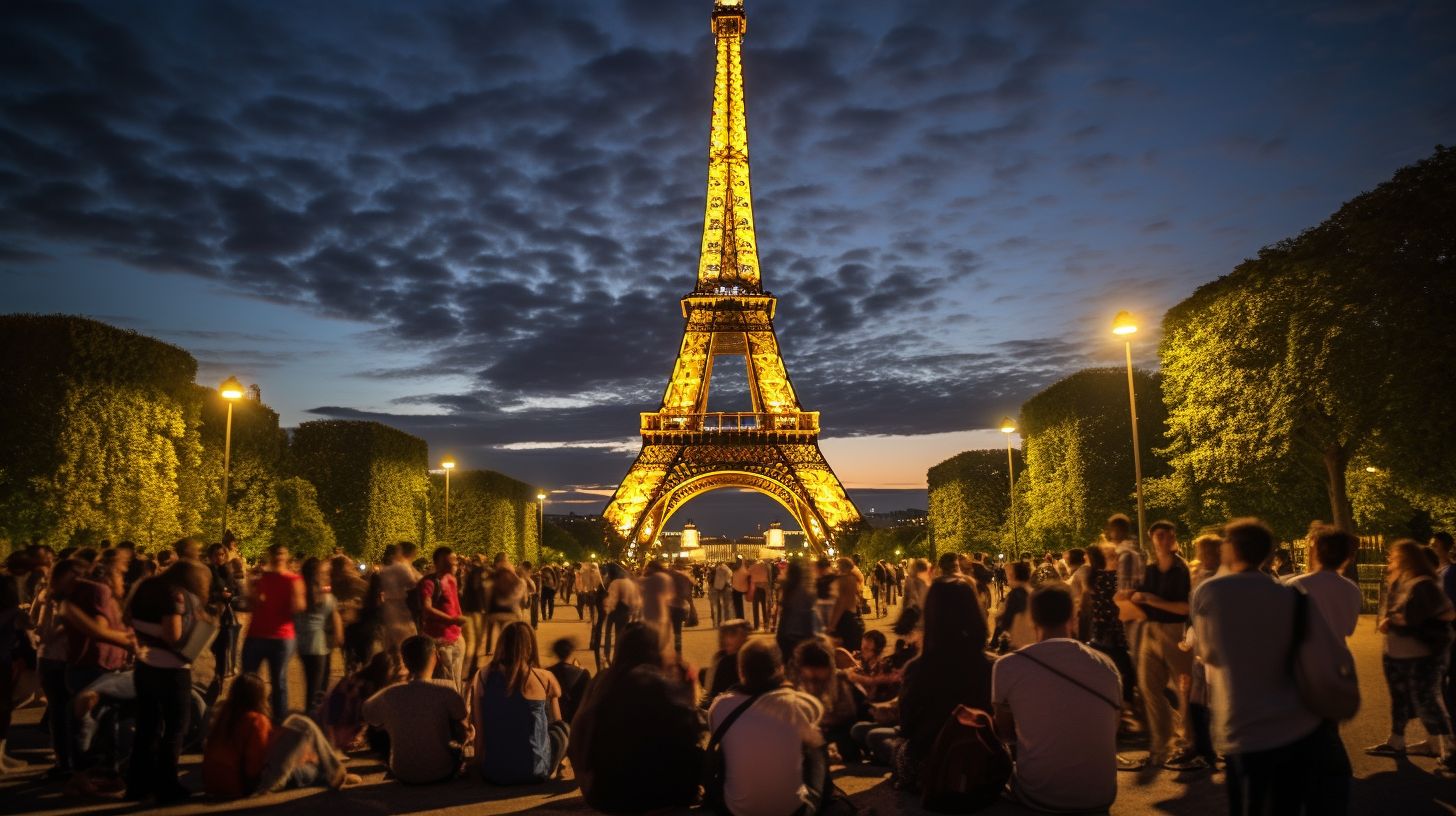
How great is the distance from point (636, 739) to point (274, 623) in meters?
4.76

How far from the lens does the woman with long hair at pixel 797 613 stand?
924 centimetres

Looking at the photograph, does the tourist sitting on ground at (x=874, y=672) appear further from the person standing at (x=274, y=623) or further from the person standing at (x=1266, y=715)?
the person standing at (x=274, y=623)

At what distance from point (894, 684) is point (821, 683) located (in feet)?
7.17

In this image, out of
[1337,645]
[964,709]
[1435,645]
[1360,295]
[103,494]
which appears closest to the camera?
[1337,645]

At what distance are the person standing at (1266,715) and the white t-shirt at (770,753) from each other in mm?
2111

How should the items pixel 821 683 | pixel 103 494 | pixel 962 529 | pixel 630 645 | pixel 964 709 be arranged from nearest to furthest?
pixel 630 645, pixel 964 709, pixel 821 683, pixel 103 494, pixel 962 529

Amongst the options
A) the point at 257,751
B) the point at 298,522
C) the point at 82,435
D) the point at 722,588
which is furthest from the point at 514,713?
the point at 298,522

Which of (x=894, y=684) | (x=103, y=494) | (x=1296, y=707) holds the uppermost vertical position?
(x=103, y=494)

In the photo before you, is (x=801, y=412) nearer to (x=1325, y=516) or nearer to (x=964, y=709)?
(x=1325, y=516)

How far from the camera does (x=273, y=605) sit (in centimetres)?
880

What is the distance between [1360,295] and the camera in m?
21.7

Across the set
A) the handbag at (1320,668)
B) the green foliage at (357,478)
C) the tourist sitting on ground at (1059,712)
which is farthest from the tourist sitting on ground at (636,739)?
the green foliage at (357,478)

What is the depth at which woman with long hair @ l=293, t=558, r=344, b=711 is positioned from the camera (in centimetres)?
971

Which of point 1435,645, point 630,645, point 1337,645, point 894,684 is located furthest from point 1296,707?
point 894,684
